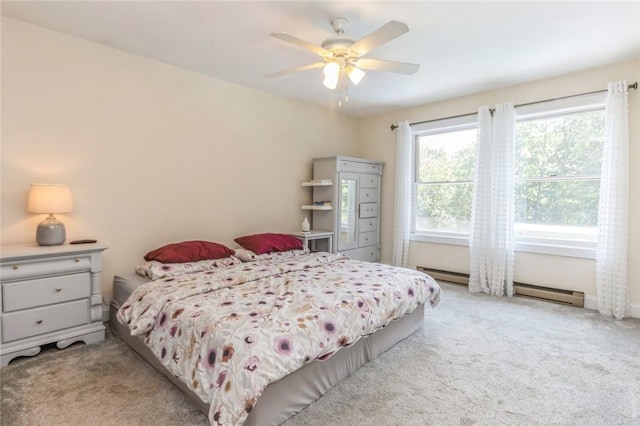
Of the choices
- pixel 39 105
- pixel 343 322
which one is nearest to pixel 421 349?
pixel 343 322

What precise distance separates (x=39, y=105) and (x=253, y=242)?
2187 millimetres

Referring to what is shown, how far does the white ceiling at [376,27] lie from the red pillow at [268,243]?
1.83 meters

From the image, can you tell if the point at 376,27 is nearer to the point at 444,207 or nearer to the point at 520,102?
the point at 520,102

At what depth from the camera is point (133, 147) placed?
3234 mm

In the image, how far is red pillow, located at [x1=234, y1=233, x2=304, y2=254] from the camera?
11.8 ft

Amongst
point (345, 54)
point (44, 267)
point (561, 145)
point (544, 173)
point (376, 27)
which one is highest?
point (376, 27)

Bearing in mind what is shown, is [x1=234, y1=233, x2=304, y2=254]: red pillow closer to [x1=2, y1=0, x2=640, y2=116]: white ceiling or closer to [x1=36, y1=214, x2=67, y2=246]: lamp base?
[x1=36, y1=214, x2=67, y2=246]: lamp base

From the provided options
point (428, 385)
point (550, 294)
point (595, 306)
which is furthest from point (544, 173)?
point (428, 385)

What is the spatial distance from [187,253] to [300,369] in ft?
5.61

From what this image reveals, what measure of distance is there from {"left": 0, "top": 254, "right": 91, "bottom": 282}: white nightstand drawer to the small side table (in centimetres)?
232

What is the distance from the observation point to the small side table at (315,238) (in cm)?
430

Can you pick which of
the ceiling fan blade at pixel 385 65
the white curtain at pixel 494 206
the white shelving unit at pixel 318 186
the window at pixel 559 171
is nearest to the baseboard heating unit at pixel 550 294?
the white curtain at pixel 494 206

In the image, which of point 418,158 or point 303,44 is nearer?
point 303,44

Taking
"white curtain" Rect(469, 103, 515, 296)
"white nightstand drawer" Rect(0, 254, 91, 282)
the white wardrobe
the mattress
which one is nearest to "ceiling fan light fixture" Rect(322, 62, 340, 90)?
the mattress
